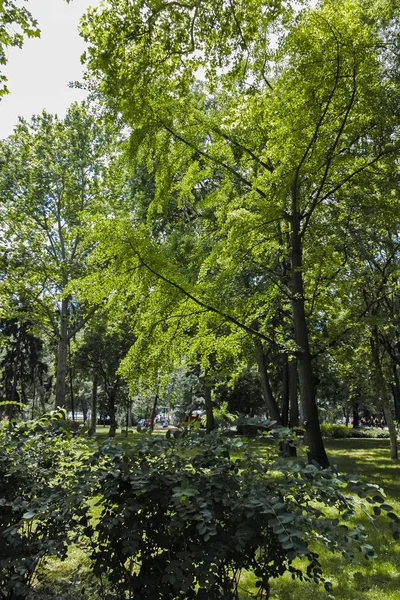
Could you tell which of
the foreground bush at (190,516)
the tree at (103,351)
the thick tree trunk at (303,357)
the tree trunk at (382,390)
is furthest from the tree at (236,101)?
the tree at (103,351)

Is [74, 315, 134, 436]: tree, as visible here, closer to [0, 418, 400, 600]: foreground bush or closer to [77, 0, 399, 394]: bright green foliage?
[77, 0, 399, 394]: bright green foliage

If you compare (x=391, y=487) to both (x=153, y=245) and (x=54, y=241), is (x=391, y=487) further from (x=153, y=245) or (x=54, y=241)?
(x=54, y=241)

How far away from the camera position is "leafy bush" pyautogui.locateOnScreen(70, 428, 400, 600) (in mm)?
1926

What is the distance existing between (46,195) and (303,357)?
51.2 feet

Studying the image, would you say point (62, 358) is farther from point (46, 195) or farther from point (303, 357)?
point (303, 357)

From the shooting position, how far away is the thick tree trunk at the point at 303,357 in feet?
23.3

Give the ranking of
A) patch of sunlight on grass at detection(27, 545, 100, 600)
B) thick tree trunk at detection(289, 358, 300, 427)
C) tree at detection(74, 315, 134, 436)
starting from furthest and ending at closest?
tree at detection(74, 315, 134, 436) < thick tree trunk at detection(289, 358, 300, 427) < patch of sunlight on grass at detection(27, 545, 100, 600)

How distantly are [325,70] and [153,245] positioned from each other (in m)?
2.90

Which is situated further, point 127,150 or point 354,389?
point 354,389

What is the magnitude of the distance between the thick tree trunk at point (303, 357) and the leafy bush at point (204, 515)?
4.67 metres

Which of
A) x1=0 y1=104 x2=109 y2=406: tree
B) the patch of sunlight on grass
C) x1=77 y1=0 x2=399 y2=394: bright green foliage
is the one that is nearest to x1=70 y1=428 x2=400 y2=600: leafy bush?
the patch of sunlight on grass

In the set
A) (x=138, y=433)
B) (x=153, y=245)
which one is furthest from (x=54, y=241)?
(x=138, y=433)

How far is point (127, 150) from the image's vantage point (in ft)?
15.0

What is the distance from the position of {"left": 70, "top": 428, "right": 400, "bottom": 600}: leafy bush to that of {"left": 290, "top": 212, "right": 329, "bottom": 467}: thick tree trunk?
4673 millimetres
